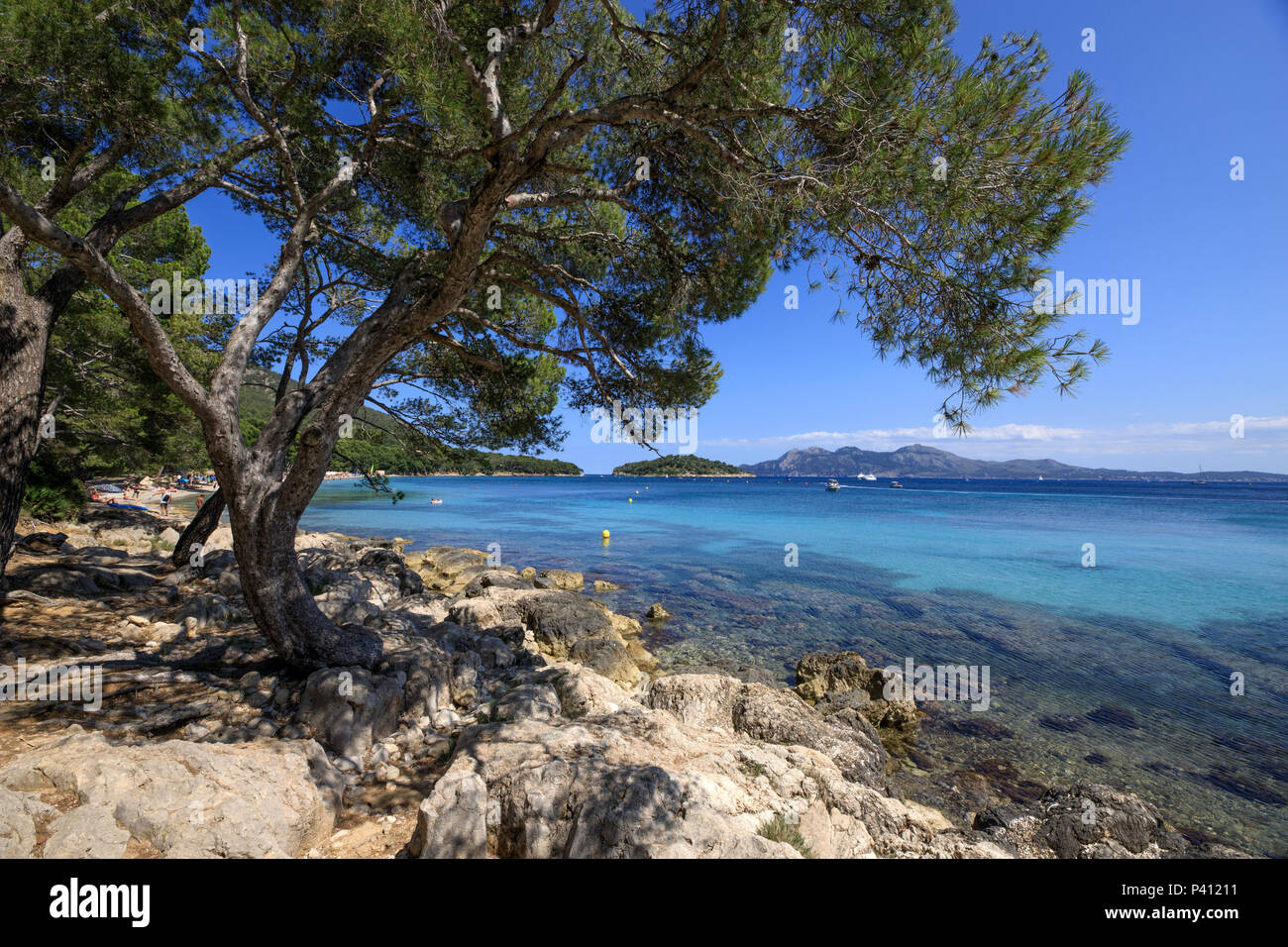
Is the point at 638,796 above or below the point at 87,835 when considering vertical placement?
below

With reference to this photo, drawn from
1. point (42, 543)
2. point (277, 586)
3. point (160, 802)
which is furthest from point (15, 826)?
point (42, 543)

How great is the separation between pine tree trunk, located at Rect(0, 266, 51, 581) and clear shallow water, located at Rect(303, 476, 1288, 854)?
9.34 meters

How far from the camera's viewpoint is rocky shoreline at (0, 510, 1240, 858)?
2713 millimetres

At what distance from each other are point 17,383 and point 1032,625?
64.9 feet

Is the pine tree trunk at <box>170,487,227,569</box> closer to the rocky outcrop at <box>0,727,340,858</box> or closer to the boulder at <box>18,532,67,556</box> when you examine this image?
the boulder at <box>18,532,67,556</box>

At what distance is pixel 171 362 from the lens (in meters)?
3.93

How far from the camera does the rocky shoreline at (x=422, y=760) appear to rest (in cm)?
271

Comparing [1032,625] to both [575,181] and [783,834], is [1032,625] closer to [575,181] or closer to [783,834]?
[783,834]

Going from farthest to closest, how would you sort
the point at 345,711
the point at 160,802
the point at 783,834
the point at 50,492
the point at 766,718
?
the point at 50,492 → the point at 766,718 → the point at 345,711 → the point at 783,834 → the point at 160,802

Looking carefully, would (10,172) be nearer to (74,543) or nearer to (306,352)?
(306,352)

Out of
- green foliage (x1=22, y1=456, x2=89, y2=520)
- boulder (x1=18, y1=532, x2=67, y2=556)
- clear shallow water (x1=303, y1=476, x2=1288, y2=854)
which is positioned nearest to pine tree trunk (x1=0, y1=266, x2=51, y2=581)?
boulder (x1=18, y1=532, x2=67, y2=556)

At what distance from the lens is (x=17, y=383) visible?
485 cm

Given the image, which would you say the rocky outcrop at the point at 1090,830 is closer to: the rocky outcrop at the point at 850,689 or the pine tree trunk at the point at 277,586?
the rocky outcrop at the point at 850,689
